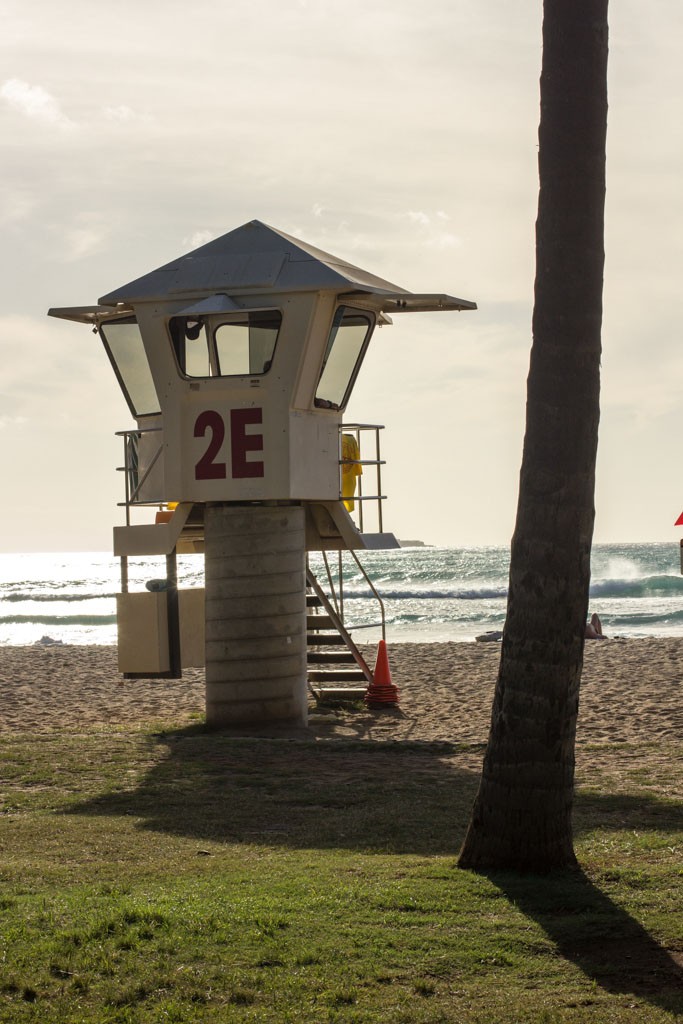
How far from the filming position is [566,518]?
786 cm

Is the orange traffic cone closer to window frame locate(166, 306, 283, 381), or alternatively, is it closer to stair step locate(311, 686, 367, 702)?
stair step locate(311, 686, 367, 702)

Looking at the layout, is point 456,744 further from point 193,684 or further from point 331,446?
point 193,684

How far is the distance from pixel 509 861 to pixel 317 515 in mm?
10680

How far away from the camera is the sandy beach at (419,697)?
1698 cm

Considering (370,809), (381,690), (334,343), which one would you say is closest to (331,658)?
(381,690)

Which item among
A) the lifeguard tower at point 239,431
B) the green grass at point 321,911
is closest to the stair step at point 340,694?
the lifeguard tower at point 239,431

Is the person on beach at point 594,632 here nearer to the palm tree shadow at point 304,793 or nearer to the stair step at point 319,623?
the stair step at point 319,623

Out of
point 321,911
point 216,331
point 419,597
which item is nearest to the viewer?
point 321,911

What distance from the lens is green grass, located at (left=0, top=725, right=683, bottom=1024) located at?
5785 mm

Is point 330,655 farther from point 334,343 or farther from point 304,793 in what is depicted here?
point 304,793

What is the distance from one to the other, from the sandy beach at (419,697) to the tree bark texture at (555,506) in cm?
780

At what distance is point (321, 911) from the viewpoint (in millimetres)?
7133

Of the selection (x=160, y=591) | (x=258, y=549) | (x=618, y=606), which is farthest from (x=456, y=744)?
(x=618, y=606)

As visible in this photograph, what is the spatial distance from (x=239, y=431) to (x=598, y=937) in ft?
34.2
